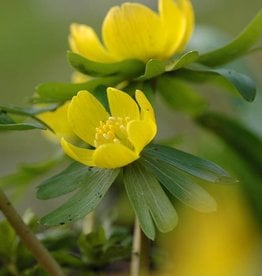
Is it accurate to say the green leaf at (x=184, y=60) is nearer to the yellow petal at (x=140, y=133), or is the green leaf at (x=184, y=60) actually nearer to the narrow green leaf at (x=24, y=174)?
the yellow petal at (x=140, y=133)

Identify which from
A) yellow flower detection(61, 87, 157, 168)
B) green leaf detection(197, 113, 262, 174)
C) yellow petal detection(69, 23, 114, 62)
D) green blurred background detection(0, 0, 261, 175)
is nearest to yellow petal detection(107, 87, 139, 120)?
yellow flower detection(61, 87, 157, 168)

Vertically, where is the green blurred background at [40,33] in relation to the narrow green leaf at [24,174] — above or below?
below

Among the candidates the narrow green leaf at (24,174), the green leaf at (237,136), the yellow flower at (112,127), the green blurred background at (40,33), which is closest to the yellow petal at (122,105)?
the yellow flower at (112,127)

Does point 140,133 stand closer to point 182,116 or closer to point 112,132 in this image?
point 112,132

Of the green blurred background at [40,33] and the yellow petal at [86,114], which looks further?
the green blurred background at [40,33]

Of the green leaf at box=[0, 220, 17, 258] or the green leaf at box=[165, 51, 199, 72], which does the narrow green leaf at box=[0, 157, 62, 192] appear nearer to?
the green leaf at box=[0, 220, 17, 258]

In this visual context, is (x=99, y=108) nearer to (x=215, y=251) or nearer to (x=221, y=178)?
(x=221, y=178)

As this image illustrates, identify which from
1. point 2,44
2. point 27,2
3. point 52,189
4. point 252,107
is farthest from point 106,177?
point 27,2
